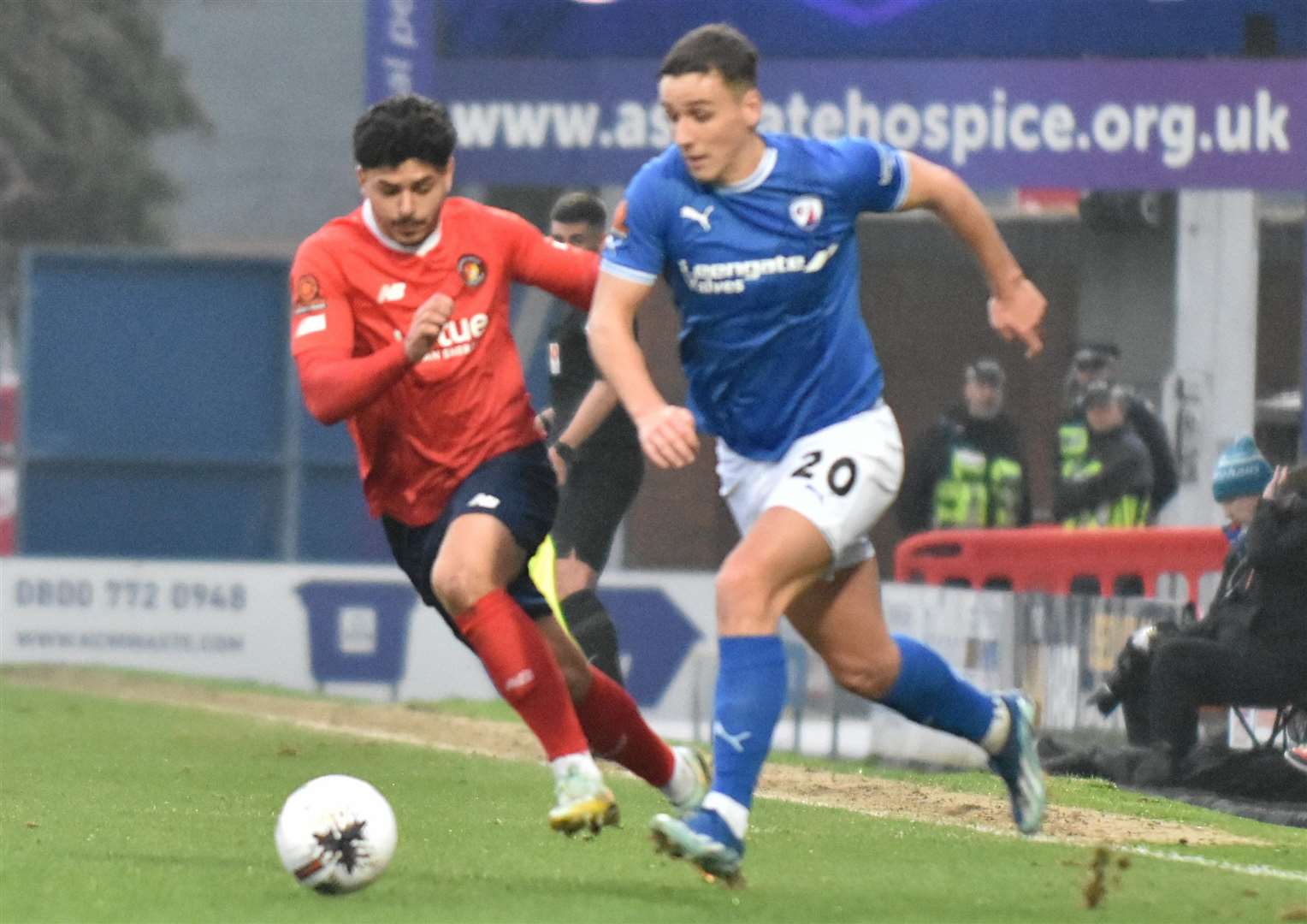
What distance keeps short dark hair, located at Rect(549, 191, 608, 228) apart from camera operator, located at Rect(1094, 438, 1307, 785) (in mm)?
2682

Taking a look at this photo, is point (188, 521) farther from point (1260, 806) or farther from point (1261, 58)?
point (1260, 806)

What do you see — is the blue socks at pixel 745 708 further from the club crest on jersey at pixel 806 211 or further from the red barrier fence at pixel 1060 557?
the red barrier fence at pixel 1060 557

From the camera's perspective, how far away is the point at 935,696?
7.50 metres

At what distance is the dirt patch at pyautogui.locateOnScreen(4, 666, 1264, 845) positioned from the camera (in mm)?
9070

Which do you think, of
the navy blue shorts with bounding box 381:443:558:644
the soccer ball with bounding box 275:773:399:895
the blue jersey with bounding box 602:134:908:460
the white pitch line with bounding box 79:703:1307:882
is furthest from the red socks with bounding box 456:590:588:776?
the white pitch line with bounding box 79:703:1307:882

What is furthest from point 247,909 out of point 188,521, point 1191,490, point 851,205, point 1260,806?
point 188,521

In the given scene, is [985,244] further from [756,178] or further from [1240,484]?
[1240,484]

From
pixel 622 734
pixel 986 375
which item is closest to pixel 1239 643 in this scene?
pixel 622 734

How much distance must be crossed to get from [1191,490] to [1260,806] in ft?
22.1

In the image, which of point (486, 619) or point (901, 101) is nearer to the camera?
point (486, 619)

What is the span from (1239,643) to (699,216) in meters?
4.73

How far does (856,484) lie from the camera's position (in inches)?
278

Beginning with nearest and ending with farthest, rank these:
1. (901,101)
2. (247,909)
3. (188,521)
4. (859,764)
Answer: (247,909) < (859,764) < (901,101) < (188,521)

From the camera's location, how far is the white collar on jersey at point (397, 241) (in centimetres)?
759
